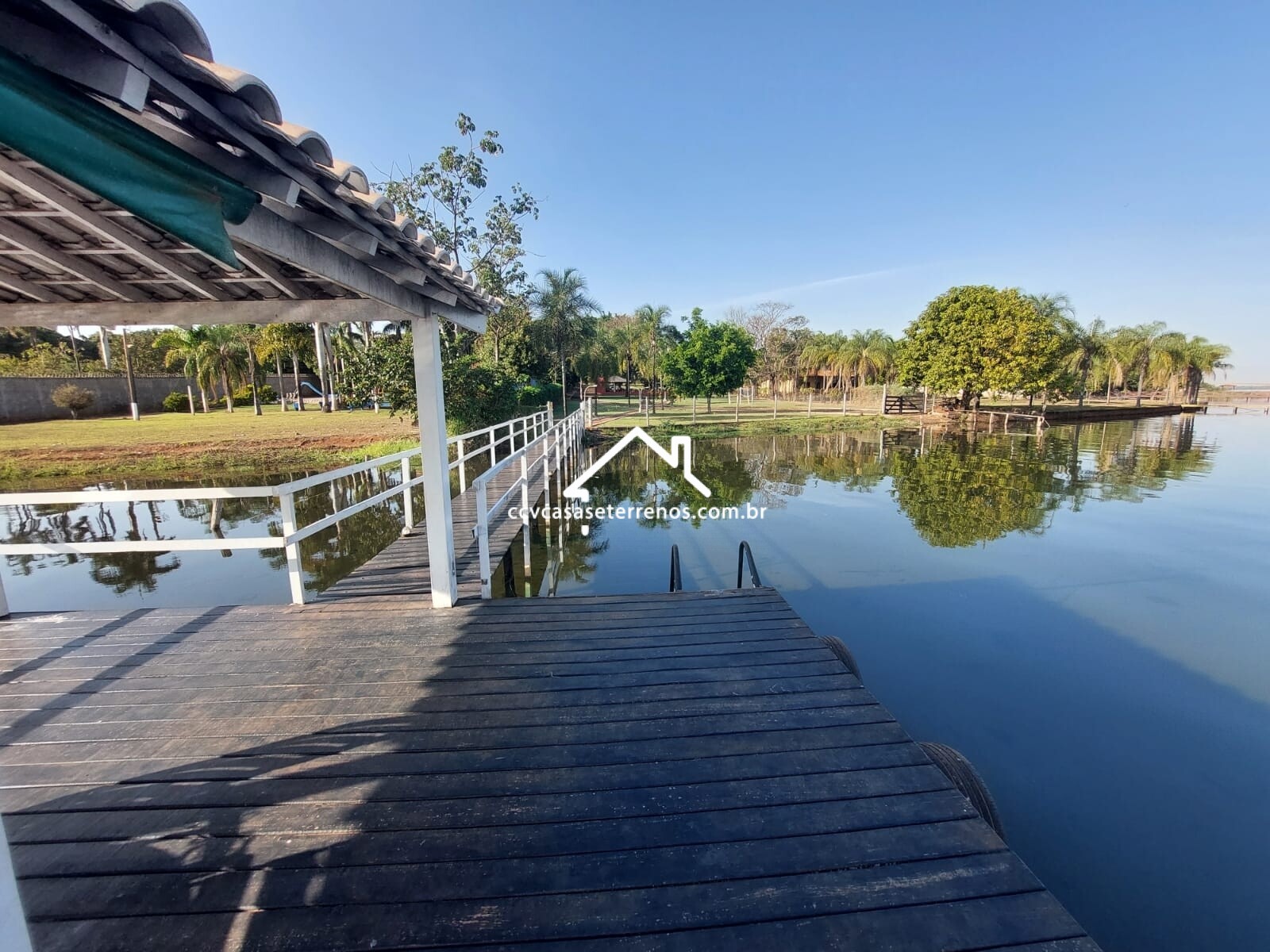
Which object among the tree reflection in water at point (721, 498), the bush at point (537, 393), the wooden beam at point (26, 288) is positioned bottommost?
the tree reflection in water at point (721, 498)

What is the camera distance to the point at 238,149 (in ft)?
4.94

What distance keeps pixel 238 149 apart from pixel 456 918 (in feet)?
7.76

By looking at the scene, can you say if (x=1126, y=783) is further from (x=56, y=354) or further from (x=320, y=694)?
(x=56, y=354)

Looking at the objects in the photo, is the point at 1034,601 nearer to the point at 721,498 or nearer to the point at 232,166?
the point at 721,498

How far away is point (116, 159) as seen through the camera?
45.4 inches

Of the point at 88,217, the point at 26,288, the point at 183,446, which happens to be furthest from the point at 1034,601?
the point at 183,446

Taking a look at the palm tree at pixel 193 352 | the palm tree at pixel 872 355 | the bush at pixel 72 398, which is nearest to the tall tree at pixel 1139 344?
the palm tree at pixel 872 355

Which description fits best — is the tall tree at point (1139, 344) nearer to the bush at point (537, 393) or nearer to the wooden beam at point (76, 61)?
the bush at point (537, 393)

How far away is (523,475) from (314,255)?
14.7 ft

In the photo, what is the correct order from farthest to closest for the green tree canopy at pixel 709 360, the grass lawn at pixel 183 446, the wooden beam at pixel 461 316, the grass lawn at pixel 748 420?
the green tree canopy at pixel 709 360
the grass lawn at pixel 748 420
the grass lawn at pixel 183 446
the wooden beam at pixel 461 316

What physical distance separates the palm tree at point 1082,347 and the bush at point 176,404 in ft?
169

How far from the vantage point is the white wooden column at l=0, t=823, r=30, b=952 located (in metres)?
0.88

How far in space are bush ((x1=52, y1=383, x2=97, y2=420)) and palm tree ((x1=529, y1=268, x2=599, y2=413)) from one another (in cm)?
2134

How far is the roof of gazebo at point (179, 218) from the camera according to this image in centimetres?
109
